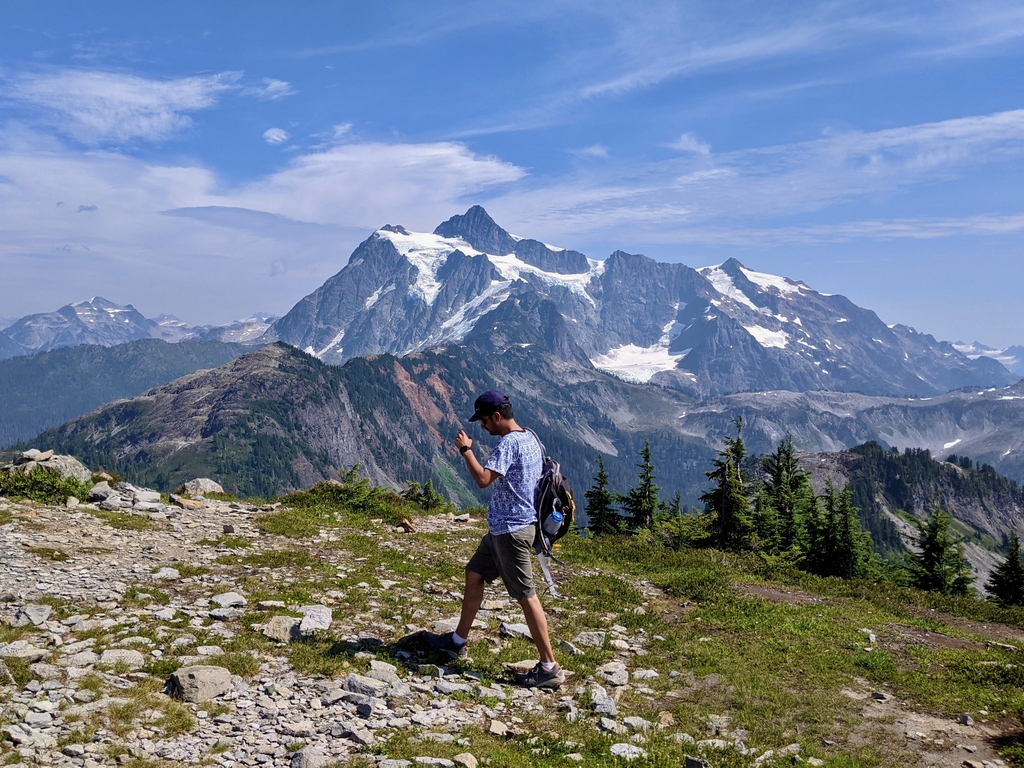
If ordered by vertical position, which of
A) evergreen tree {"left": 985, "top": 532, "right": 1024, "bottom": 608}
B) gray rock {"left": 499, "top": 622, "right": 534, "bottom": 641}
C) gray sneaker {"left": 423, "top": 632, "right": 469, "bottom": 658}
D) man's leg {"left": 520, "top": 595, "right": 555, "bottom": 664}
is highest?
man's leg {"left": 520, "top": 595, "right": 555, "bottom": 664}

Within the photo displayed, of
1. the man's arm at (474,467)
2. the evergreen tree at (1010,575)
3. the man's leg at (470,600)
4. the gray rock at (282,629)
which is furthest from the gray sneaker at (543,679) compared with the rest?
the evergreen tree at (1010,575)

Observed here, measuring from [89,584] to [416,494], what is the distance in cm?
1721

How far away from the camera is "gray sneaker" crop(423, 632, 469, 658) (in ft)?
37.0

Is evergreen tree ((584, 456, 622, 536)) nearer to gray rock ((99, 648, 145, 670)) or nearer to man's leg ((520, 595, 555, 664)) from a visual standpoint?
man's leg ((520, 595, 555, 664))

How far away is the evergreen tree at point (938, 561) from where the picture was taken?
3491 cm

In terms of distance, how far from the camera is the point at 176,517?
19391 millimetres

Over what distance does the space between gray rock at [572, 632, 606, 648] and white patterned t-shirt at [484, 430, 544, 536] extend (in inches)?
154

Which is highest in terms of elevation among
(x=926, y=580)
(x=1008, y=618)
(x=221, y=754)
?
(x=221, y=754)

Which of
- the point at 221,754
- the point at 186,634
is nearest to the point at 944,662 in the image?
the point at 221,754

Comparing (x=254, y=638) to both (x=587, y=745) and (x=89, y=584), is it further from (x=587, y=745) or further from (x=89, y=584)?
(x=587, y=745)

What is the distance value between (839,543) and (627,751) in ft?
127

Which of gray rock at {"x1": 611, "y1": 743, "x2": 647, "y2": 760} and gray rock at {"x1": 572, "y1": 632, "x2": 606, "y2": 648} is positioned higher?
gray rock at {"x1": 611, "y1": 743, "x2": 647, "y2": 760}

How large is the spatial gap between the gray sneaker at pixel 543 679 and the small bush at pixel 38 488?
53.3ft

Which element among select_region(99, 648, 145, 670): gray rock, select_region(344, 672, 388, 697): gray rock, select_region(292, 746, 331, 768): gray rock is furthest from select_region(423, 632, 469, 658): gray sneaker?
select_region(99, 648, 145, 670): gray rock
